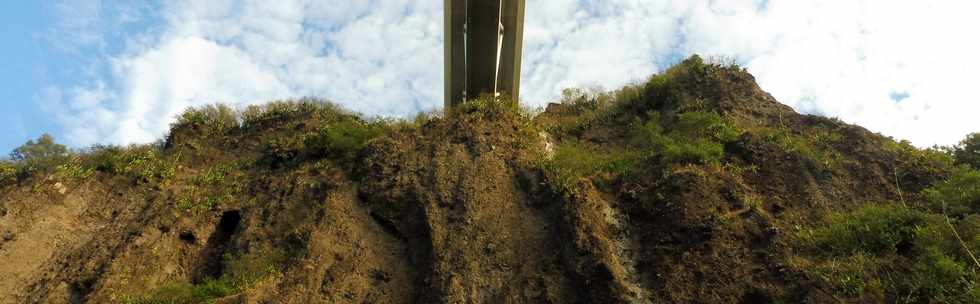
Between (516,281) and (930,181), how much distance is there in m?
7.40

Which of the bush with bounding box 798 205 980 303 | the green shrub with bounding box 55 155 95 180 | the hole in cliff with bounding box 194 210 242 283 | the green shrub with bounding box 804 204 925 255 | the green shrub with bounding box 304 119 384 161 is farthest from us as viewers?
the green shrub with bounding box 304 119 384 161

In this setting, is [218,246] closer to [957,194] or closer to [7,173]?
[7,173]

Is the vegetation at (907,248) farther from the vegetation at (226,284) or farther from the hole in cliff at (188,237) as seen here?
the hole in cliff at (188,237)

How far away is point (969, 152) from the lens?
46.8ft

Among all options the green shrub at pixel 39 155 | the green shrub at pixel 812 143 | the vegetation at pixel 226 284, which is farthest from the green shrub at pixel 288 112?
the green shrub at pixel 812 143

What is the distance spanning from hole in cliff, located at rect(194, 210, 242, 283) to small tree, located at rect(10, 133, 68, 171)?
4706 millimetres

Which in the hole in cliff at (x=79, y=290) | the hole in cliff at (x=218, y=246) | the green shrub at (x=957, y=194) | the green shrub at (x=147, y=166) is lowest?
the hole in cliff at (x=79, y=290)

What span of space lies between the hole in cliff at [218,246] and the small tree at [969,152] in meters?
14.0

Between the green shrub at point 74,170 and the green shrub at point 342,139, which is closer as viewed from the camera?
the green shrub at point 74,170

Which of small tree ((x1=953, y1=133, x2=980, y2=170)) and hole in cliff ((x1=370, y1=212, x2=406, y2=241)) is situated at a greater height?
small tree ((x1=953, y1=133, x2=980, y2=170))

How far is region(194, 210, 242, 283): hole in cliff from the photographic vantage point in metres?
13.9

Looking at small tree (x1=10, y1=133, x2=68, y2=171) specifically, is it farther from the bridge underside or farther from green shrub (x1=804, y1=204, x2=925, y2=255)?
green shrub (x1=804, y1=204, x2=925, y2=255)

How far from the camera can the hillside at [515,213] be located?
34.9 feet

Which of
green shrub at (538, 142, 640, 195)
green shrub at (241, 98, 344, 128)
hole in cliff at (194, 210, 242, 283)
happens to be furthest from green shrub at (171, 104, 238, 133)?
green shrub at (538, 142, 640, 195)
